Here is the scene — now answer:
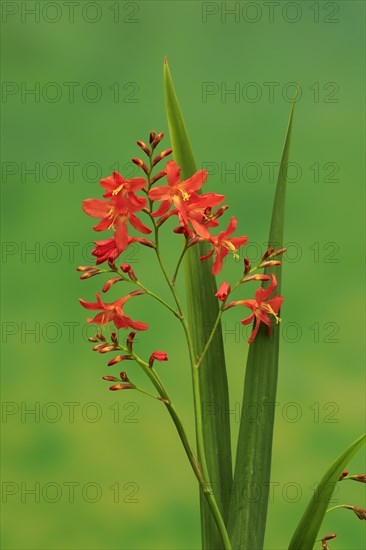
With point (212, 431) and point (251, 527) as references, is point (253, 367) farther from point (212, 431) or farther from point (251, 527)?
point (251, 527)

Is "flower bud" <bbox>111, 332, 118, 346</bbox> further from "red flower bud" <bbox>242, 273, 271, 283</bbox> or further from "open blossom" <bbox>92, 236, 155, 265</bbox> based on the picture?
"red flower bud" <bbox>242, 273, 271, 283</bbox>

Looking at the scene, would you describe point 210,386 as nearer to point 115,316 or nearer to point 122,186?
point 115,316

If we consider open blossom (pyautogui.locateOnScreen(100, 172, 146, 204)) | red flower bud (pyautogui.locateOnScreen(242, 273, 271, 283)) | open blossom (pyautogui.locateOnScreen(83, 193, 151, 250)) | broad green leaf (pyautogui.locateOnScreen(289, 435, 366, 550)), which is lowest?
broad green leaf (pyautogui.locateOnScreen(289, 435, 366, 550))

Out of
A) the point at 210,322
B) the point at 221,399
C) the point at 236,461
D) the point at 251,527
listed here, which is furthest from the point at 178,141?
the point at 251,527

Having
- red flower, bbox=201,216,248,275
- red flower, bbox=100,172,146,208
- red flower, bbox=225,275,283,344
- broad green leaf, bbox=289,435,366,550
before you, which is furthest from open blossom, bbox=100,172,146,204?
broad green leaf, bbox=289,435,366,550

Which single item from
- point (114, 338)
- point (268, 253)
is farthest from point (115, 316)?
point (268, 253)

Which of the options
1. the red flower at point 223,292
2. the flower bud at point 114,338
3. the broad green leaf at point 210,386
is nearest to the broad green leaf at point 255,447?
the broad green leaf at point 210,386
